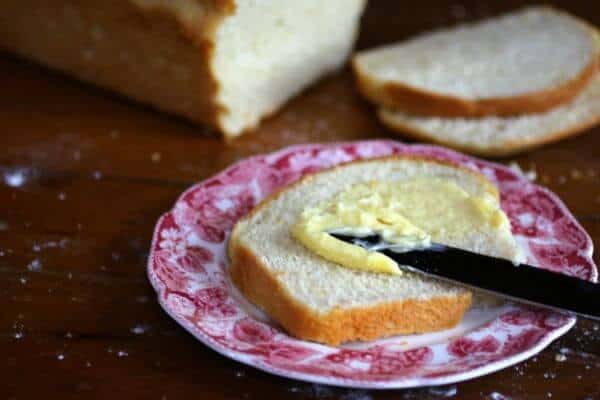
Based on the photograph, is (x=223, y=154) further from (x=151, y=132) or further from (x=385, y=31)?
(x=385, y=31)

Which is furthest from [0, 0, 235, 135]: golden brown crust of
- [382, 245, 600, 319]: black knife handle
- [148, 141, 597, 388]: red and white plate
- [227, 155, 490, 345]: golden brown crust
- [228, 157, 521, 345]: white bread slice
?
[382, 245, 600, 319]: black knife handle

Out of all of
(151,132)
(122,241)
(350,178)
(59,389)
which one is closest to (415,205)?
(350,178)

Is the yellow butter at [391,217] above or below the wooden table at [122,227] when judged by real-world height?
above

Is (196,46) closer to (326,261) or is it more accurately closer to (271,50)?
(271,50)

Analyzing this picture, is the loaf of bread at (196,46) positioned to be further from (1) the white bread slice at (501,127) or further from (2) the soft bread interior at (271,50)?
(1) the white bread slice at (501,127)

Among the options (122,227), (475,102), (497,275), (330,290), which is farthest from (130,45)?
(497,275)

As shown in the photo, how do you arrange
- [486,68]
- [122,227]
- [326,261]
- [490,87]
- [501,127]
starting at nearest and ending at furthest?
1. [326,261]
2. [122,227]
3. [501,127]
4. [490,87]
5. [486,68]

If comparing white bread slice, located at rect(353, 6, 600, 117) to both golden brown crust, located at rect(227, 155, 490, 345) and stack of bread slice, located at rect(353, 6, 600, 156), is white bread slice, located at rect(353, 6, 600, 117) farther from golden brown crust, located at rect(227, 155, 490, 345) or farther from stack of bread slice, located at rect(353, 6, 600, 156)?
golden brown crust, located at rect(227, 155, 490, 345)

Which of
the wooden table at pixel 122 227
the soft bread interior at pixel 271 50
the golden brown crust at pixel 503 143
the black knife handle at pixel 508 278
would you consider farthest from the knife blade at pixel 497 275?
the soft bread interior at pixel 271 50
